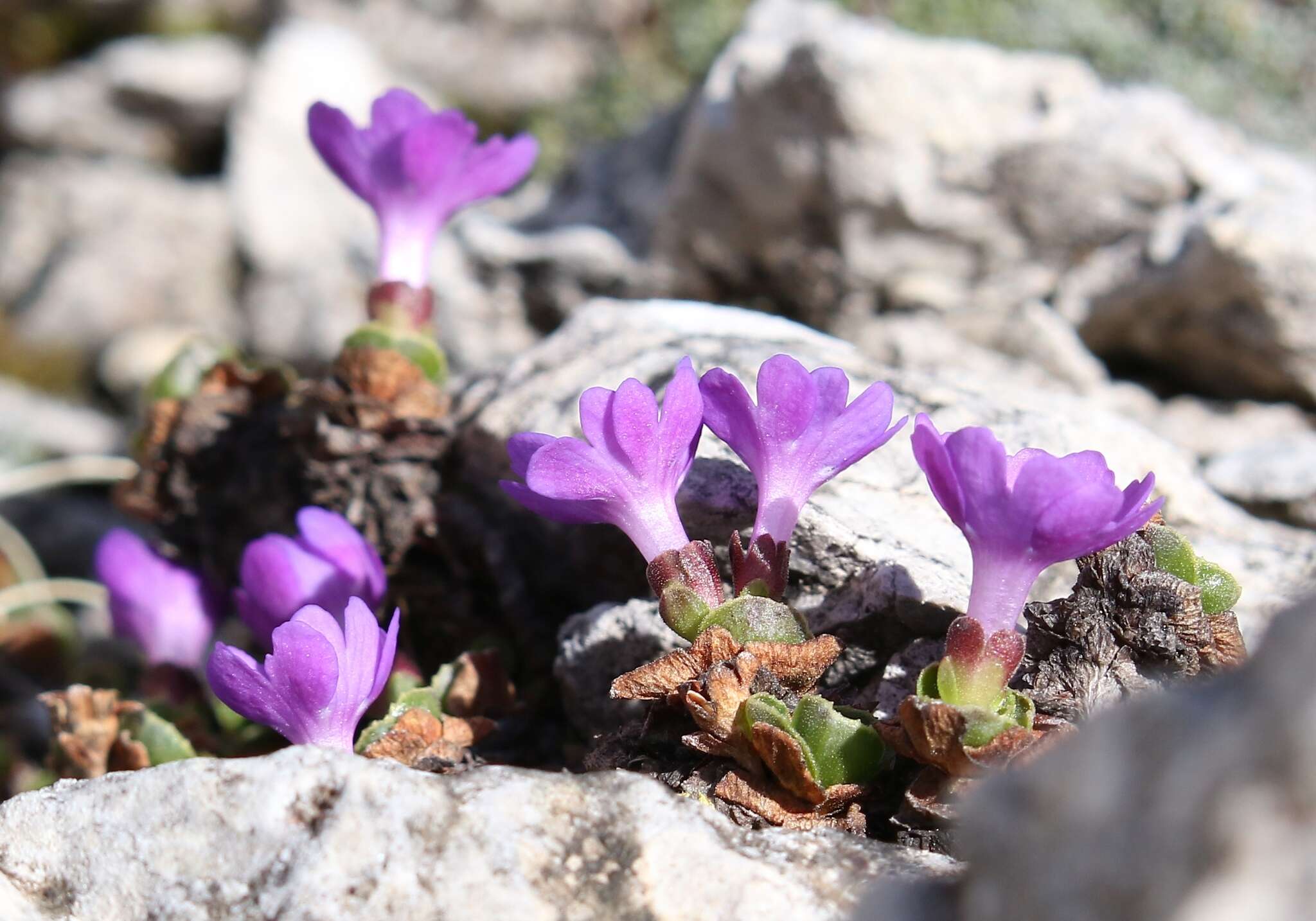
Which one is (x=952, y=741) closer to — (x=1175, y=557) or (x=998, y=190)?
(x=1175, y=557)

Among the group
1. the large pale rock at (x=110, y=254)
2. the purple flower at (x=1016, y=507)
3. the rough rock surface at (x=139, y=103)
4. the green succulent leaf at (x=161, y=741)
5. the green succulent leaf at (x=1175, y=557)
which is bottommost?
the large pale rock at (x=110, y=254)

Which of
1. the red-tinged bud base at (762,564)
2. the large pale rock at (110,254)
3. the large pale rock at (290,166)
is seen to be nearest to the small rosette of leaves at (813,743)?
the red-tinged bud base at (762,564)

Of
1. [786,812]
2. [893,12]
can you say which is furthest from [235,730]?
[893,12]

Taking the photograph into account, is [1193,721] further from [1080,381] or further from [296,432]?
[1080,381]

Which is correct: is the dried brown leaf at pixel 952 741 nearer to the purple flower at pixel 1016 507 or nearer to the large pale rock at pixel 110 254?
the purple flower at pixel 1016 507

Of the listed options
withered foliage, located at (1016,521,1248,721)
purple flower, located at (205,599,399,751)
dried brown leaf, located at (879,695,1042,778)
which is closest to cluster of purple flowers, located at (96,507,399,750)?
purple flower, located at (205,599,399,751)

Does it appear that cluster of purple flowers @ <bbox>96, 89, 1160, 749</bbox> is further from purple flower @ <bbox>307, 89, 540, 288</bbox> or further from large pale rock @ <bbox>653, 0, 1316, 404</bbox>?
large pale rock @ <bbox>653, 0, 1316, 404</bbox>
